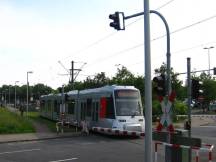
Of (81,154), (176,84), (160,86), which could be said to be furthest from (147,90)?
(176,84)

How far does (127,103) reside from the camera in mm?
31422

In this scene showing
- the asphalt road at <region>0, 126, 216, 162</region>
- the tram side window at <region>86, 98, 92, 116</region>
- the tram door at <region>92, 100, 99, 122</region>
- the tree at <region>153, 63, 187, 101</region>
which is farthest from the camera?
the tree at <region>153, 63, 187, 101</region>

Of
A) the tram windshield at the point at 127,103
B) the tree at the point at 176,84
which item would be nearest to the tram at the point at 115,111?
the tram windshield at the point at 127,103

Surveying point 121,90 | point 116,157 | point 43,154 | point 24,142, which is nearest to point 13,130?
point 24,142

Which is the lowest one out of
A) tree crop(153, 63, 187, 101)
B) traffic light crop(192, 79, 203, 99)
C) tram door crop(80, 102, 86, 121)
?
tram door crop(80, 102, 86, 121)

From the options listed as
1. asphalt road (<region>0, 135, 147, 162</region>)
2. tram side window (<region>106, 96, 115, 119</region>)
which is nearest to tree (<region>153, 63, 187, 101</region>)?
tram side window (<region>106, 96, 115, 119</region>)

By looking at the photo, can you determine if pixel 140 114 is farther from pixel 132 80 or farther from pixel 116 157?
pixel 132 80

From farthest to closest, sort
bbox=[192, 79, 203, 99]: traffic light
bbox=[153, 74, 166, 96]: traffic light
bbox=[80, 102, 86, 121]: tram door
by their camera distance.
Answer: bbox=[80, 102, 86, 121]: tram door, bbox=[153, 74, 166, 96]: traffic light, bbox=[192, 79, 203, 99]: traffic light

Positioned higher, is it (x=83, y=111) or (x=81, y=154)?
(x=83, y=111)

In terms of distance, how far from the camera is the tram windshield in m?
31.1

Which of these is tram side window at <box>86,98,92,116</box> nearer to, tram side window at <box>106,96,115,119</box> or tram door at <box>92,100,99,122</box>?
tram door at <box>92,100,99,122</box>

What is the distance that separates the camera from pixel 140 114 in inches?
1237

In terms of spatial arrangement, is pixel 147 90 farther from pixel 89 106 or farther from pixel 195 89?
pixel 89 106

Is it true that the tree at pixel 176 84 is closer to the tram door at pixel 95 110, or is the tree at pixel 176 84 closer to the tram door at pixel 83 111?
the tram door at pixel 83 111
